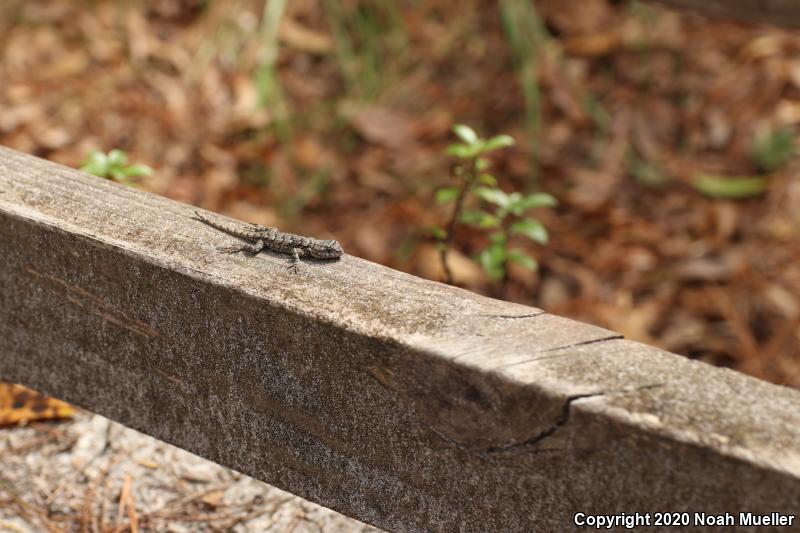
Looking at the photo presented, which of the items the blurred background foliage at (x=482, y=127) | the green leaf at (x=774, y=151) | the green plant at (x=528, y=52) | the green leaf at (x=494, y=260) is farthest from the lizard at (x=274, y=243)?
the green leaf at (x=774, y=151)

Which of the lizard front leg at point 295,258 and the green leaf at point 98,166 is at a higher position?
the green leaf at point 98,166

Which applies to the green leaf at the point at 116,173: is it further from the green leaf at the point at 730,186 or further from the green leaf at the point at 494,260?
the green leaf at the point at 730,186

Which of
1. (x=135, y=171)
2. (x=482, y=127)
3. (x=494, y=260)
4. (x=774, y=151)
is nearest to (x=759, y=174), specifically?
(x=774, y=151)

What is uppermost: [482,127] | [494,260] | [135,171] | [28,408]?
[482,127]

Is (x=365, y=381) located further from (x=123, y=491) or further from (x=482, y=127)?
(x=482, y=127)

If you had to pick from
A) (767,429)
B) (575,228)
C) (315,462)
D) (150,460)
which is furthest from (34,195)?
(575,228)

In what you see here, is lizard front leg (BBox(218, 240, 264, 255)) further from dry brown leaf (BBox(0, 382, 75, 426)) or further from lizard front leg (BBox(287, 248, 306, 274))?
dry brown leaf (BBox(0, 382, 75, 426))

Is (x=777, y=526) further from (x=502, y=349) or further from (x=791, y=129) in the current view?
(x=791, y=129)
